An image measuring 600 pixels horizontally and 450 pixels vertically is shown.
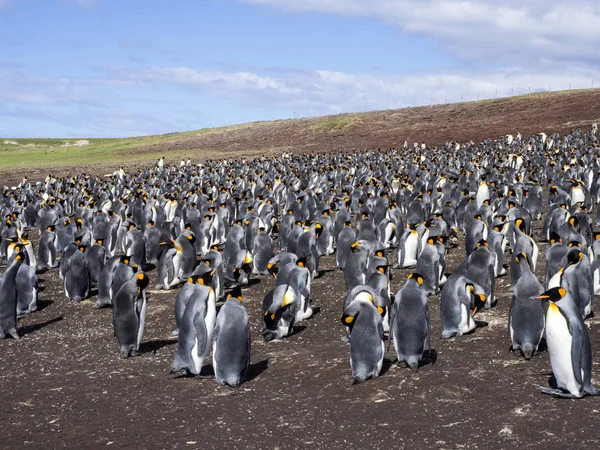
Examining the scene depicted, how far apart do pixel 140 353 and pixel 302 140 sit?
49819 millimetres

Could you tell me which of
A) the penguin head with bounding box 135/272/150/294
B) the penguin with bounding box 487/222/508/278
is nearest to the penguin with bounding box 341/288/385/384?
the penguin head with bounding box 135/272/150/294

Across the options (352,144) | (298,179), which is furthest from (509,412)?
(352,144)

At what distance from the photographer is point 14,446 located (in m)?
6.78

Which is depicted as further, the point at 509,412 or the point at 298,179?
the point at 298,179

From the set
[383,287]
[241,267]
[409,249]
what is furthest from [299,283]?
[409,249]

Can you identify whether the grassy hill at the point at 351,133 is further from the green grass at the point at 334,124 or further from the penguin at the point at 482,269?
the penguin at the point at 482,269

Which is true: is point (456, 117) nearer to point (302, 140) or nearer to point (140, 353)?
point (302, 140)

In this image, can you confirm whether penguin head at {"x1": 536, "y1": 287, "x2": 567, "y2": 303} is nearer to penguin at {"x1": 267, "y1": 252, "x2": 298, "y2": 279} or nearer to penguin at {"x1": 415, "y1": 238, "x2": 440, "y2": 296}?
penguin at {"x1": 415, "y1": 238, "x2": 440, "y2": 296}

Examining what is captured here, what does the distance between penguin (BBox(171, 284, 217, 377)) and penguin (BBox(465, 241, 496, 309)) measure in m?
3.98

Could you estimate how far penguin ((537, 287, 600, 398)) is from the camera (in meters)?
6.83

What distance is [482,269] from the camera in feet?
33.3

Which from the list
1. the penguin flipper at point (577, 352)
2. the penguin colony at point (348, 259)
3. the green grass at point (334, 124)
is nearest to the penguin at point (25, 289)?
the penguin colony at point (348, 259)

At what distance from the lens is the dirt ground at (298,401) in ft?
21.1

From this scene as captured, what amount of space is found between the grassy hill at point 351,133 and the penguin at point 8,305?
34.0 meters
